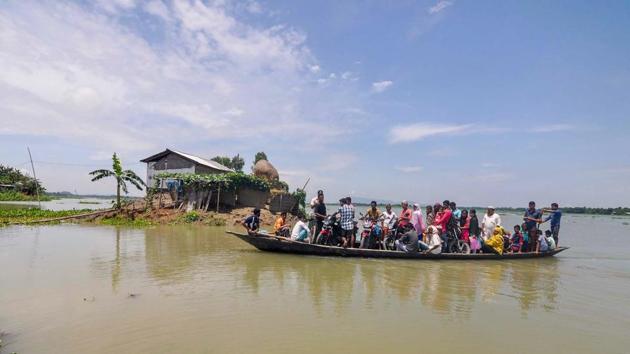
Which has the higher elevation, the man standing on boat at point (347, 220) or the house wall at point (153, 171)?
the house wall at point (153, 171)

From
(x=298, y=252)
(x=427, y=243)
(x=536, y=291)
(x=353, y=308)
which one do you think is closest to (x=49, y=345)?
(x=353, y=308)

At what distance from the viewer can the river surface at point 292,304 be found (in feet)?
14.7

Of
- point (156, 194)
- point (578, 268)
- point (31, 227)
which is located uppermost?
point (156, 194)

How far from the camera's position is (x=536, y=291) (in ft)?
25.0

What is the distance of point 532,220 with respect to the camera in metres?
11.9

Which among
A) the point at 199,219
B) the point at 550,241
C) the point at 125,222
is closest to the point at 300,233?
the point at 550,241

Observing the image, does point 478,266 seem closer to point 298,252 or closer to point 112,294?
point 298,252

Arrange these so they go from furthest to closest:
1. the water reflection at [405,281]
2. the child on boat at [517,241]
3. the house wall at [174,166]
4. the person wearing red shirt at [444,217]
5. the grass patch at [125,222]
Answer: the house wall at [174,166] → the grass patch at [125,222] → the child on boat at [517,241] → the person wearing red shirt at [444,217] → the water reflection at [405,281]

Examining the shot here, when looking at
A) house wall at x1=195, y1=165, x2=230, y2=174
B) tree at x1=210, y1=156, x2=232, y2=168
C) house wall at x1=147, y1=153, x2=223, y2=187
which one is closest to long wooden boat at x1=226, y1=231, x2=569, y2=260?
house wall at x1=195, y1=165, x2=230, y2=174

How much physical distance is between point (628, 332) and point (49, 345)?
7.32 meters

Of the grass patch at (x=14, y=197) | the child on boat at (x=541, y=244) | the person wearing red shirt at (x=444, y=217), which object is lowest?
the child on boat at (x=541, y=244)

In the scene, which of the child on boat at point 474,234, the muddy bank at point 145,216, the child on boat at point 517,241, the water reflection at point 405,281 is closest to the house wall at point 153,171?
the muddy bank at point 145,216

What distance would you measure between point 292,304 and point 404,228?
588cm

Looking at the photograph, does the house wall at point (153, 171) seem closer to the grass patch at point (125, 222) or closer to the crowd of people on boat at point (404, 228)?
the grass patch at point (125, 222)
